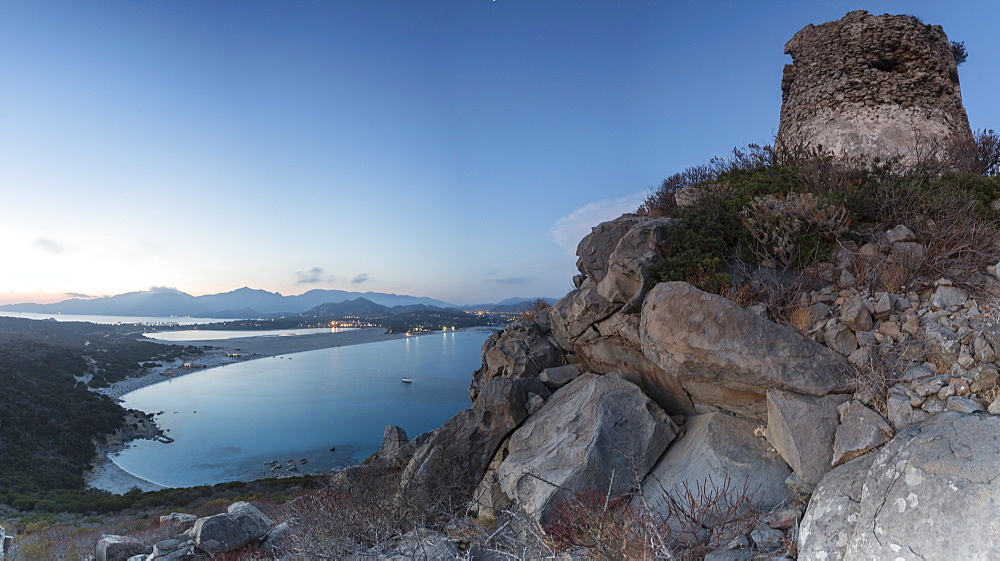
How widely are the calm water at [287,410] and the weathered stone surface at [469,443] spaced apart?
36.1 metres

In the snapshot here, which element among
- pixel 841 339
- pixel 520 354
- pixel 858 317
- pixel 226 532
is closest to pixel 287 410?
pixel 226 532

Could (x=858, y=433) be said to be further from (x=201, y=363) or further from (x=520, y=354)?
(x=201, y=363)

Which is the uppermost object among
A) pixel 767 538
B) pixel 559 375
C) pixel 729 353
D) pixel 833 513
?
pixel 729 353

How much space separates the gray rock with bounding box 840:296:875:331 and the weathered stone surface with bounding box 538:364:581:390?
200 inches

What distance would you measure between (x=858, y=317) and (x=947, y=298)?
98cm

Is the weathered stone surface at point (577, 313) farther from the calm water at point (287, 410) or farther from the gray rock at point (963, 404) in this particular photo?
the calm water at point (287, 410)

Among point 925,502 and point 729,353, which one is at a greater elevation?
point 729,353

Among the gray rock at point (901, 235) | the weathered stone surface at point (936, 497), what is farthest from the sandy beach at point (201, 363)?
the gray rock at point (901, 235)

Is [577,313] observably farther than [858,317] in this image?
Yes

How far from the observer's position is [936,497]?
3.39 m

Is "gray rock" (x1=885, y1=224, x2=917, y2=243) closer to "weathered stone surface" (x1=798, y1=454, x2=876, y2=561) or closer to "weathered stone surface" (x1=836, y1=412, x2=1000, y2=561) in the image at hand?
"weathered stone surface" (x1=836, y1=412, x2=1000, y2=561)

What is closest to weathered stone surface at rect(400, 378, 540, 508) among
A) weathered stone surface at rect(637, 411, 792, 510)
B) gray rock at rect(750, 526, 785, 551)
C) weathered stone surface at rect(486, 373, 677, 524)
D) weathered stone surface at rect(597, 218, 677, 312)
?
weathered stone surface at rect(486, 373, 677, 524)

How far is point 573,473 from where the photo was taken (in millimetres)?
6367

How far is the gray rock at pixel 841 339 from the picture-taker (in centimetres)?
561
